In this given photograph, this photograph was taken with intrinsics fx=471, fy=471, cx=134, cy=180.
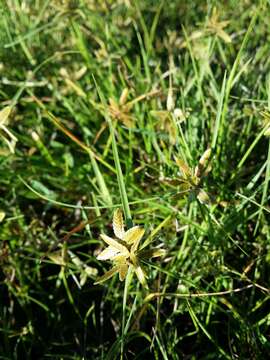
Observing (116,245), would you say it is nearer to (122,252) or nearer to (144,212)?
(122,252)

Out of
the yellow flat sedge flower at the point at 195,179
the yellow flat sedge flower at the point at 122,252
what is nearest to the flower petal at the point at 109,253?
the yellow flat sedge flower at the point at 122,252

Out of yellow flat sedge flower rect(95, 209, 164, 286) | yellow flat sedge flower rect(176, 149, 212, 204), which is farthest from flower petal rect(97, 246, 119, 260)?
yellow flat sedge flower rect(176, 149, 212, 204)

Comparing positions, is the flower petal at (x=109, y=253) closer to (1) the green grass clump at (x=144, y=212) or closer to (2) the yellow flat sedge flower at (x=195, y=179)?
(1) the green grass clump at (x=144, y=212)

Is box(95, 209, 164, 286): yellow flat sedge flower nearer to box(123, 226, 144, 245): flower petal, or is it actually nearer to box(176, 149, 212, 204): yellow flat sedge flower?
box(123, 226, 144, 245): flower petal

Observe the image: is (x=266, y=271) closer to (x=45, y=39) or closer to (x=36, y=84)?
(x=36, y=84)

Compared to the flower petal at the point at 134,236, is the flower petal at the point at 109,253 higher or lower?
lower

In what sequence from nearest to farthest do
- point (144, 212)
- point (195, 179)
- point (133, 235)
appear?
point (133, 235), point (195, 179), point (144, 212)

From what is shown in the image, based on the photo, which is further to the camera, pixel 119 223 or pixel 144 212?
pixel 144 212

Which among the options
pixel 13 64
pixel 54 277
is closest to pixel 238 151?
pixel 54 277

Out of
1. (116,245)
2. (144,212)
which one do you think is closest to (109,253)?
(116,245)
